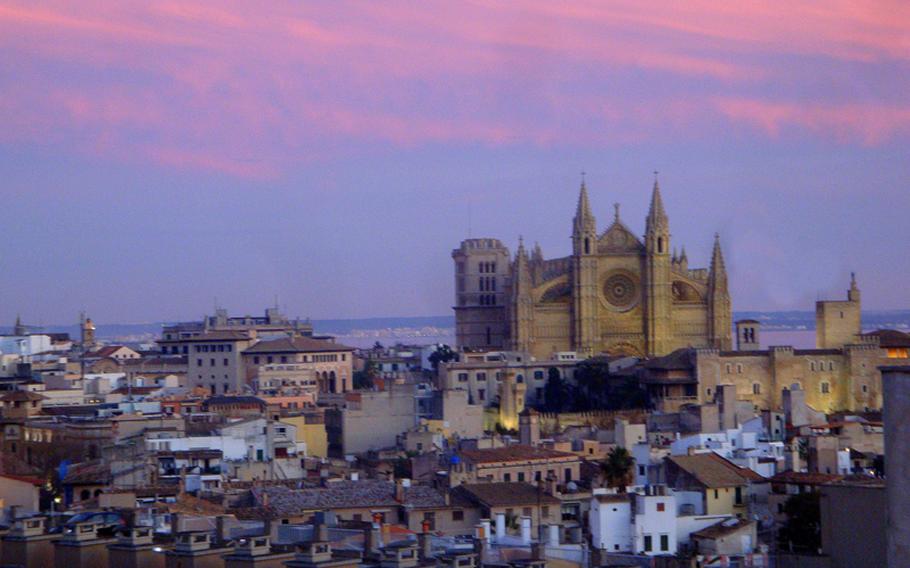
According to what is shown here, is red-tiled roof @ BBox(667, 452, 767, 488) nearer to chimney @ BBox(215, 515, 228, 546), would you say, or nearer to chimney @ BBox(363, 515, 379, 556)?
chimney @ BBox(363, 515, 379, 556)

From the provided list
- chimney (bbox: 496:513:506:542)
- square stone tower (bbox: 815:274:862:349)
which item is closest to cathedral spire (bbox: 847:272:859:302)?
square stone tower (bbox: 815:274:862:349)

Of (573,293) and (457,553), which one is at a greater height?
(573,293)

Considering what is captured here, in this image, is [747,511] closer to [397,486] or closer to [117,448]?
[397,486]

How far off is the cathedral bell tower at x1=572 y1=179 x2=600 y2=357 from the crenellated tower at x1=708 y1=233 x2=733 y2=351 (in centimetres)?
471

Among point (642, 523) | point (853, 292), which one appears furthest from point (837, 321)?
point (642, 523)

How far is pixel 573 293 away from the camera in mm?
94438

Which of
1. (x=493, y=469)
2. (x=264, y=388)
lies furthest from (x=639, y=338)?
(x=493, y=469)

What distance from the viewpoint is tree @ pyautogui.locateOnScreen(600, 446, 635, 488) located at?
159ft

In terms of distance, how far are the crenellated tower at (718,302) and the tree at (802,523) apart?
54511mm

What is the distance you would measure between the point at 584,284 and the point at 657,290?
2.91 meters

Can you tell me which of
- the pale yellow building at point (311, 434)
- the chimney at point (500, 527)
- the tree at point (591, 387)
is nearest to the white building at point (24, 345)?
the tree at point (591, 387)

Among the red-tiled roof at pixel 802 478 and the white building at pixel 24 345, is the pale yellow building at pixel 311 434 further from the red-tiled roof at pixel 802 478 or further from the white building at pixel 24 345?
the white building at pixel 24 345

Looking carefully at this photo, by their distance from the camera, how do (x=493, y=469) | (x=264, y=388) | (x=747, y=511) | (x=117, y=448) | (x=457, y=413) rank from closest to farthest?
(x=747, y=511) → (x=117, y=448) → (x=493, y=469) → (x=457, y=413) → (x=264, y=388)

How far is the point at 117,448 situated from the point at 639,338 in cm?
4947
